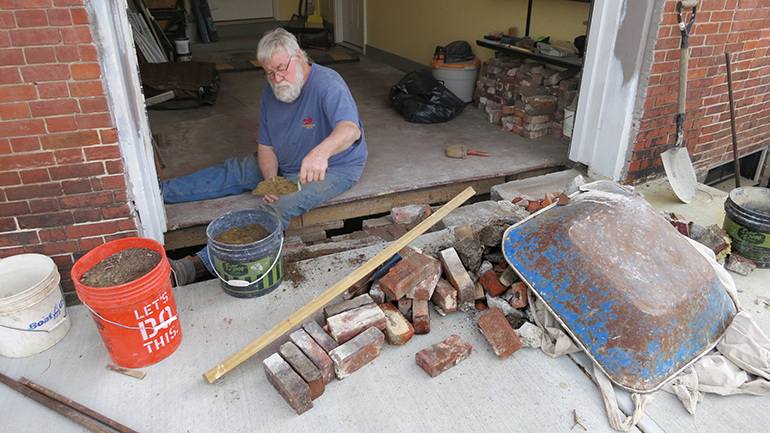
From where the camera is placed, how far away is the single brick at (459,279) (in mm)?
2615

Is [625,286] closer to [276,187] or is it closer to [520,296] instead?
[520,296]

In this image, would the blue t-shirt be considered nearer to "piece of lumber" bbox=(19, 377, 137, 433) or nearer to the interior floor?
the interior floor

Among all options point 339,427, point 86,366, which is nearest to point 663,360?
point 339,427

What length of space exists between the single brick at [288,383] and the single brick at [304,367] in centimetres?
2

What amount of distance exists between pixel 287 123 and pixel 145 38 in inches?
178

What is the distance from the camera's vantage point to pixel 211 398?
2.18m

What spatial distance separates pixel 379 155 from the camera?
453 cm

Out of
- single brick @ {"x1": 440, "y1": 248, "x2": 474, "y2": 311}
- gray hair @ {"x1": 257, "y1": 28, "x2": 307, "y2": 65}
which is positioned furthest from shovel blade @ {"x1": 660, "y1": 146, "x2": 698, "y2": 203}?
gray hair @ {"x1": 257, "y1": 28, "x2": 307, "y2": 65}

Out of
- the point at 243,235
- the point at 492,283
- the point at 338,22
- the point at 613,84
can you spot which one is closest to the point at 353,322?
the point at 492,283

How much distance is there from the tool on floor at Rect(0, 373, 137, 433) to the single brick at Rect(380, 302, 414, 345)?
114cm

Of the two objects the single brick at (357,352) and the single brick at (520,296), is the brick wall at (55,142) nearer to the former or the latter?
the single brick at (357,352)

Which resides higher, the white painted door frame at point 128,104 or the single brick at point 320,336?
the white painted door frame at point 128,104

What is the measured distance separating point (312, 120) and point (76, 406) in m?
2.14

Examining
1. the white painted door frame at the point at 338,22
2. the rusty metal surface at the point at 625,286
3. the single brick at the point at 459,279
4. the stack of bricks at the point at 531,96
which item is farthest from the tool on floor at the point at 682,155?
the white painted door frame at the point at 338,22
